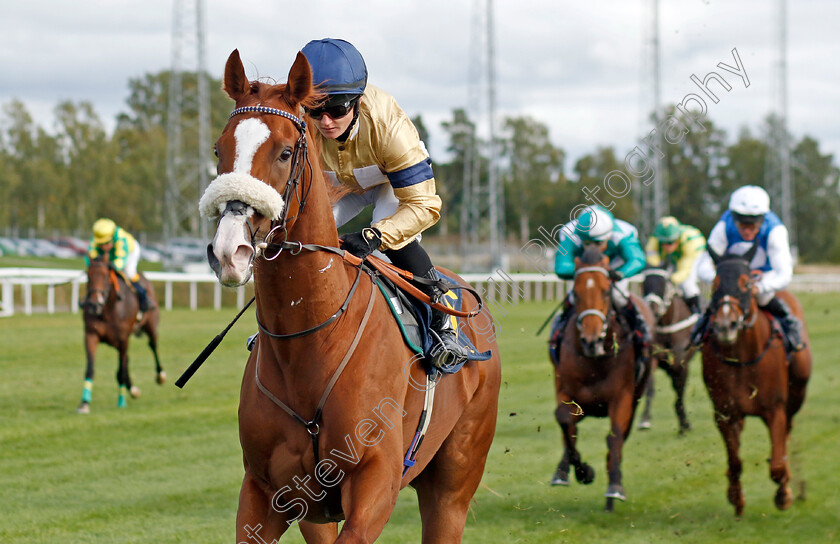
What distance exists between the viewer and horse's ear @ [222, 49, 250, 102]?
2.64 m

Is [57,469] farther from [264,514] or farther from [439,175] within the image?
[439,175]

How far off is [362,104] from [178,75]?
25.3m

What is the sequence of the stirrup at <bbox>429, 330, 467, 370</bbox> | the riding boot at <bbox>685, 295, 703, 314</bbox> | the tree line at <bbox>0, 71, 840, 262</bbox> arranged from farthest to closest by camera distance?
the tree line at <bbox>0, 71, 840, 262</bbox> → the riding boot at <bbox>685, 295, 703, 314</bbox> → the stirrup at <bbox>429, 330, 467, 370</bbox>

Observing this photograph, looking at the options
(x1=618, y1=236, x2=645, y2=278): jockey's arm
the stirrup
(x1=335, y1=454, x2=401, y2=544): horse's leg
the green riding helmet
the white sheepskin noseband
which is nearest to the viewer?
the white sheepskin noseband

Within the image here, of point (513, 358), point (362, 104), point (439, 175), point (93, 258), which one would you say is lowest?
point (513, 358)

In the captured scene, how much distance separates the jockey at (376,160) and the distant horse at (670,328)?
5463 millimetres

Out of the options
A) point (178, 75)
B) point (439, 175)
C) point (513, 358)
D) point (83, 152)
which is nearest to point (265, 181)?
point (513, 358)

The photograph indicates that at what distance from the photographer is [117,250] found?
9.92 m

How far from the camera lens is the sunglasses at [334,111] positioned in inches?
116

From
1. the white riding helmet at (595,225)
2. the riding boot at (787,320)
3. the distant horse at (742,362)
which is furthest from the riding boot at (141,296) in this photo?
the riding boot at (787,320)

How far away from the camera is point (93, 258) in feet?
32.1

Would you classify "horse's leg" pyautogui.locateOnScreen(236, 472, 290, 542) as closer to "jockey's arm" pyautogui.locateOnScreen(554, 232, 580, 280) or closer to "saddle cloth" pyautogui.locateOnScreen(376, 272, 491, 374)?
"saddle cloth" pyautogui.locateOnScreen(376, 272, 491, 374)

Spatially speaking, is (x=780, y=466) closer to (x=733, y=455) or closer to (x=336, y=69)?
Answer: (x=733, y=455)

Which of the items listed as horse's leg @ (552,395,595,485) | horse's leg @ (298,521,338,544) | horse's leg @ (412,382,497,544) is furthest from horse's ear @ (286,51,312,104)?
horse's leg @ (552,395,595,485)
